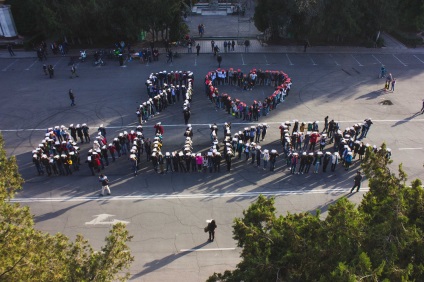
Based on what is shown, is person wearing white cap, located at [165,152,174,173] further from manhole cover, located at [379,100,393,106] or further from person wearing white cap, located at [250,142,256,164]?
manhole cover, located at [379,100,393,106]

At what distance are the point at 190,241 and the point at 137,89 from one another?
56.6 feet

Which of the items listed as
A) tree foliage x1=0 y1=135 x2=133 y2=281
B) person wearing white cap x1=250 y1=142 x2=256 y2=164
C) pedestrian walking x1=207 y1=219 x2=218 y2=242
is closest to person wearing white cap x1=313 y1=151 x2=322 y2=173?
person wearing white cap x1=250 y1=142 x2=256 y2=164

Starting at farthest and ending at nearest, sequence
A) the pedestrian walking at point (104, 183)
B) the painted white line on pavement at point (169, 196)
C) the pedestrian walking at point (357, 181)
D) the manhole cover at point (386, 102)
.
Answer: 1. the manhole cover at point (386, 102)
2. the painted white line on pavement at point (169, 196)
3. the pedestrian walking at point (104, 183)
4. the pedestrian walking at point (357, 181)

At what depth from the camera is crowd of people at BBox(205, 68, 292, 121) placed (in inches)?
1003

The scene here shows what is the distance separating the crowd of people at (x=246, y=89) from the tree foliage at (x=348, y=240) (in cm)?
1555

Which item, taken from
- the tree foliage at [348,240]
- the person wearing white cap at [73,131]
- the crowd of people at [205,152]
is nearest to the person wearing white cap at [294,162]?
the crowd of people at [205,152]

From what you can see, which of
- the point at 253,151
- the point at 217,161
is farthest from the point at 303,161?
the point at 217,161

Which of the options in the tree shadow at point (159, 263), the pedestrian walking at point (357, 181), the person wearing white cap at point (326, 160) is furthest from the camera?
the person wearing white cap at point (326, 160)

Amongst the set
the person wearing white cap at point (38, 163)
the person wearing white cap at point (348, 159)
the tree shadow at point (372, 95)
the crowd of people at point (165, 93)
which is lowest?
the person wearing white cap at point (348, 159)

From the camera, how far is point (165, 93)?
26.7m

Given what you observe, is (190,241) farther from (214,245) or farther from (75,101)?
(75,101)

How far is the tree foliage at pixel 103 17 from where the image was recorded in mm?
35750

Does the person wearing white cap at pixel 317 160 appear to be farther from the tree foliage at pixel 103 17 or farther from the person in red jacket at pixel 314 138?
the tree foliage at pixel 103 17

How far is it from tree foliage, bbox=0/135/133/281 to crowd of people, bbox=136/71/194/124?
16.5 meters
